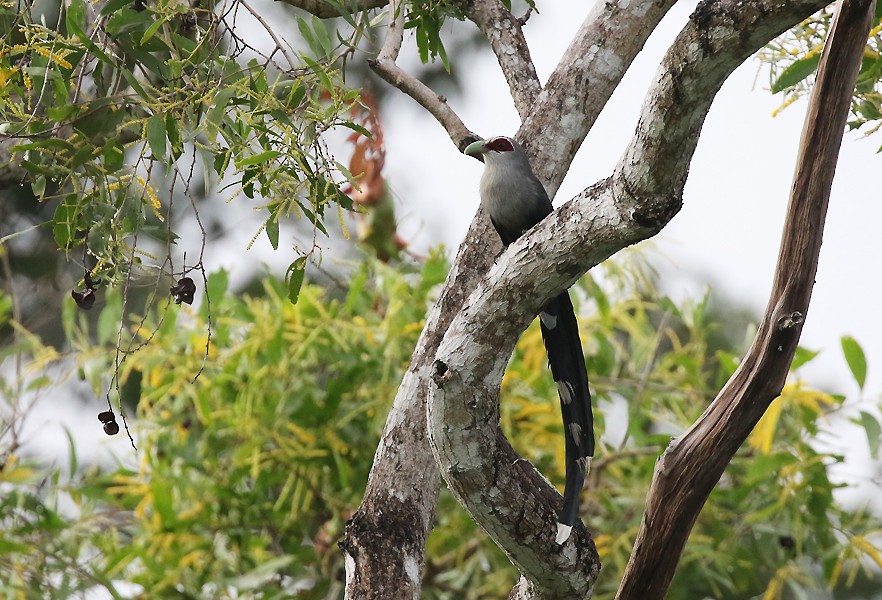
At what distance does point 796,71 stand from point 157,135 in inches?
38.5

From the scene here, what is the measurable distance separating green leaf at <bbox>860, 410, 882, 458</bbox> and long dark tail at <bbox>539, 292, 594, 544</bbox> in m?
0.80

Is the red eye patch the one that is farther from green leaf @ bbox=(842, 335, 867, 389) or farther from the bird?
green leaf @ bbox=(842, 335, 867, 389)

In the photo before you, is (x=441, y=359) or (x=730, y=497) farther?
(x=730, y=497)

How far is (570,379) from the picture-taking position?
175cm

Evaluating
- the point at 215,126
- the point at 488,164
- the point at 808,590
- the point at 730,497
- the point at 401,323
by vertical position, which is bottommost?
the point at 808,590

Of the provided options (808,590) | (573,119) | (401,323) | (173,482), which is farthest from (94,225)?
(808,590)

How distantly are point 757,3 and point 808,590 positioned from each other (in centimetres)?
245

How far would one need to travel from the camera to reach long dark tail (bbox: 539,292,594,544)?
5.55 ft

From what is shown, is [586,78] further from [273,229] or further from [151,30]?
[151,30]

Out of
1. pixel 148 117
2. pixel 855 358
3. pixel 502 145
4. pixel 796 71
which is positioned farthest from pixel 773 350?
pixel 148 117

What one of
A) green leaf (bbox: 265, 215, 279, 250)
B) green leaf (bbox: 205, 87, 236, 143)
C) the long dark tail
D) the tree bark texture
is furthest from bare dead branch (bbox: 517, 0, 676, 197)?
green leaf (bbox: 205, 87, 236, 143)

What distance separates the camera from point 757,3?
109 centimetres

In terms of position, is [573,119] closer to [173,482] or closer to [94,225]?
[94,225]

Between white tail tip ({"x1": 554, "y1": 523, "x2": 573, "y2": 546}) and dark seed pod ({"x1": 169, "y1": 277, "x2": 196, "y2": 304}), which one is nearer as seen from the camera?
white tail tip ({"x1": 554, "y1": 523, "x2": 573, "y2": 546})
